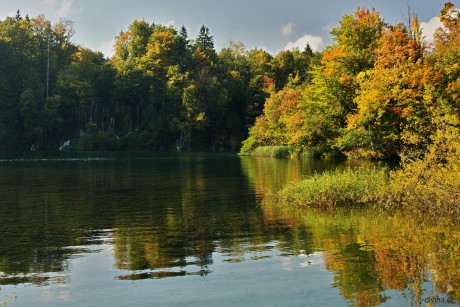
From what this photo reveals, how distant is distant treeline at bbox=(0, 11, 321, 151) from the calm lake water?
306 ft

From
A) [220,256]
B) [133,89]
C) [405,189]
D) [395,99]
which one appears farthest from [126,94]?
[220,256]

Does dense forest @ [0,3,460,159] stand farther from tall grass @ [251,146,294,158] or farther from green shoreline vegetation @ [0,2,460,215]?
tall grass @ [251,146,294,158]

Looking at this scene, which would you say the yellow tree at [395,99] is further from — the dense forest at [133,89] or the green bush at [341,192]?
the dense forest at [133,89]

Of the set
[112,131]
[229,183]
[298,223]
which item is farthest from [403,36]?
[112,131]

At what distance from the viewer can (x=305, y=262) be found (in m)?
12.6

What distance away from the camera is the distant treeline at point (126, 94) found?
11369cm

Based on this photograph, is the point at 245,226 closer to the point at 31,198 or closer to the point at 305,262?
the point at 305,262

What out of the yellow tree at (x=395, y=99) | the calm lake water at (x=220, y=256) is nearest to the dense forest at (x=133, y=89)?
the yellow tree at (x=395, y=99)

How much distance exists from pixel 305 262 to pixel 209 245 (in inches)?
142

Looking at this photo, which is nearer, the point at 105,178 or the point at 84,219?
the point at 84,219

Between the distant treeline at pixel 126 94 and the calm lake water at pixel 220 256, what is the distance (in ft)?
306

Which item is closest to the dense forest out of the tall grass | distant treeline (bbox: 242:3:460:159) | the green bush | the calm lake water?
the tall grass

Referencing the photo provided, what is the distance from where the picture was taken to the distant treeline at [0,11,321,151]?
11369 centimetres

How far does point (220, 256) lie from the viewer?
1364 centimetres
